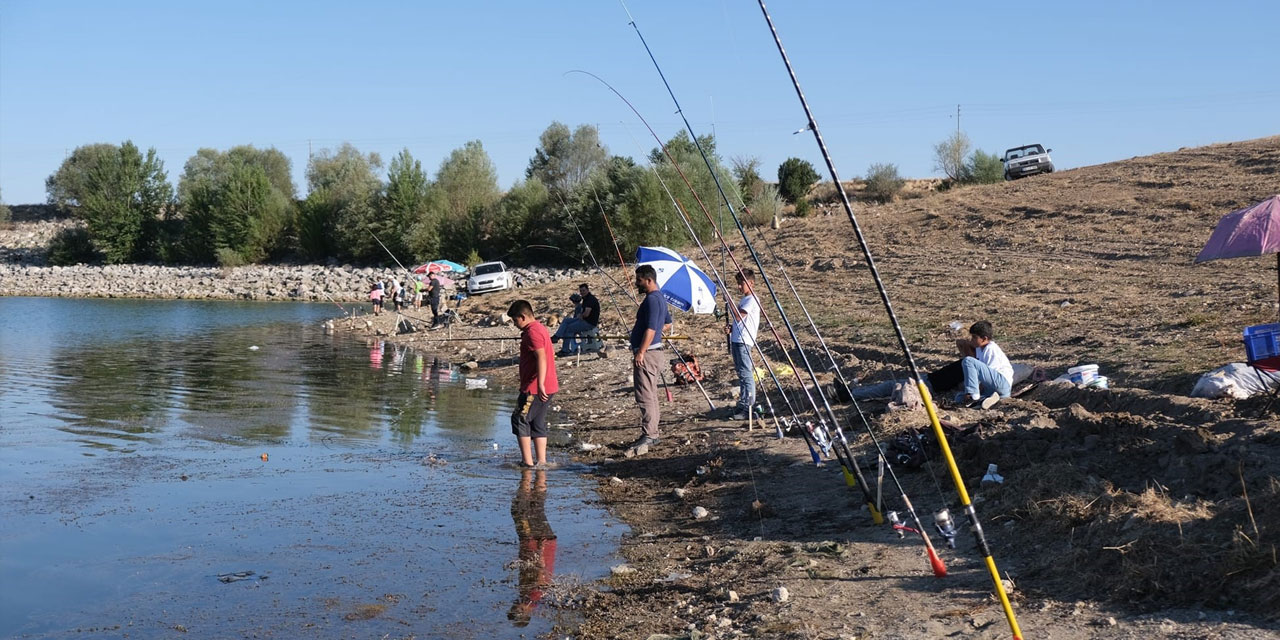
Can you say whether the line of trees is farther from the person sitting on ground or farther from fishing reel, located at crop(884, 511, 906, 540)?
fishing reel, located at crop(884, 511, 906, 540)

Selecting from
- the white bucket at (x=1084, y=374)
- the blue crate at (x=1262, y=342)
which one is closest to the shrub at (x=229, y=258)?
the white bucket at (x=1084, y=374)

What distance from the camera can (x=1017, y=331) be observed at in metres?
14.9

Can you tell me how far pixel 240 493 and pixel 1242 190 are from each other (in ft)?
75.2

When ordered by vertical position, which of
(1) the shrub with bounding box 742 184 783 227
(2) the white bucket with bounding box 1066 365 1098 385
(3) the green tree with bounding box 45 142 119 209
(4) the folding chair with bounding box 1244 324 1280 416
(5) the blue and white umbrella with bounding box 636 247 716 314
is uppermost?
(3) the green tree with bounding box 45 142 119 209

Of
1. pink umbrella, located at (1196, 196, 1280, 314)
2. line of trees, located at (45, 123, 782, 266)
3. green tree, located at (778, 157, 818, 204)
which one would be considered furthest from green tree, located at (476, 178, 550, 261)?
pink umbrella, located at (1196, 196, 1280, 314)

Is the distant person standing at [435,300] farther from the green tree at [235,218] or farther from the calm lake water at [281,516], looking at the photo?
the green tree at [235,218]

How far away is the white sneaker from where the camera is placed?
970 cm

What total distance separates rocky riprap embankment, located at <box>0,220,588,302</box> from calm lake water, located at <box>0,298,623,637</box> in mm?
27362

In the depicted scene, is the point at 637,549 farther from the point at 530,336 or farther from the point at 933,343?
the point at 933,343

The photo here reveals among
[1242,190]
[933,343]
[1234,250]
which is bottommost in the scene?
[933,343]

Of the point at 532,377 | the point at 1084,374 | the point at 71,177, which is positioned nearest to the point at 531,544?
the point at 532,377

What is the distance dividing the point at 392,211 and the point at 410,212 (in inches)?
42.9

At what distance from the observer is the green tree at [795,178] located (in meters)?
51.8

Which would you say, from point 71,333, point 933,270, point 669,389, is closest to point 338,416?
point 669,389
